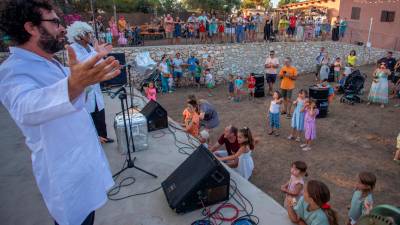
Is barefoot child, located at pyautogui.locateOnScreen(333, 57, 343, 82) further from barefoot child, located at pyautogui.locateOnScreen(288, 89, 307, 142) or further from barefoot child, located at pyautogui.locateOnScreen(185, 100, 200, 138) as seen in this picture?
barefoot child, located at pyautogui.locateOnScreen(185, 100, 200, 138)

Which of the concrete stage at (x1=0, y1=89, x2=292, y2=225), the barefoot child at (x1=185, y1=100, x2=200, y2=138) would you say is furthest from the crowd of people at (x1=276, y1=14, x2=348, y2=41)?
the concrete stage at (x1=0, y1=89, x2=292, y2=225)

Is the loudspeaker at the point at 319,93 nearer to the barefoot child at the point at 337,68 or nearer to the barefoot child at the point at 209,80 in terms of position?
the barefoot child at the point at 209,80

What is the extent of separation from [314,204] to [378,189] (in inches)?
119

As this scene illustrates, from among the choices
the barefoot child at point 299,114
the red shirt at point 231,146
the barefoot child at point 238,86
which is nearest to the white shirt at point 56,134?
the red shirt at point 231,146

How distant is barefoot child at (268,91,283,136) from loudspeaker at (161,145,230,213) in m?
4.22

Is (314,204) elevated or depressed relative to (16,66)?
depressed

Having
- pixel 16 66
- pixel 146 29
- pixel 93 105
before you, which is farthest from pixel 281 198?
pixel 146 29

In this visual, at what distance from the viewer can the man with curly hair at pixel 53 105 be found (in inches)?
40.4

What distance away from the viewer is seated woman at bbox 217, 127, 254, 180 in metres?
4.59

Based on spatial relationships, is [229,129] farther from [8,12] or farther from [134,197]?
[8,12]

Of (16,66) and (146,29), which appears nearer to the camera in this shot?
(16,66)

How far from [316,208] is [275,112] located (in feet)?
15.3

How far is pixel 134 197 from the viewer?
3.38 metres

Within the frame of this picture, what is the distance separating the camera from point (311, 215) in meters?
2.70
